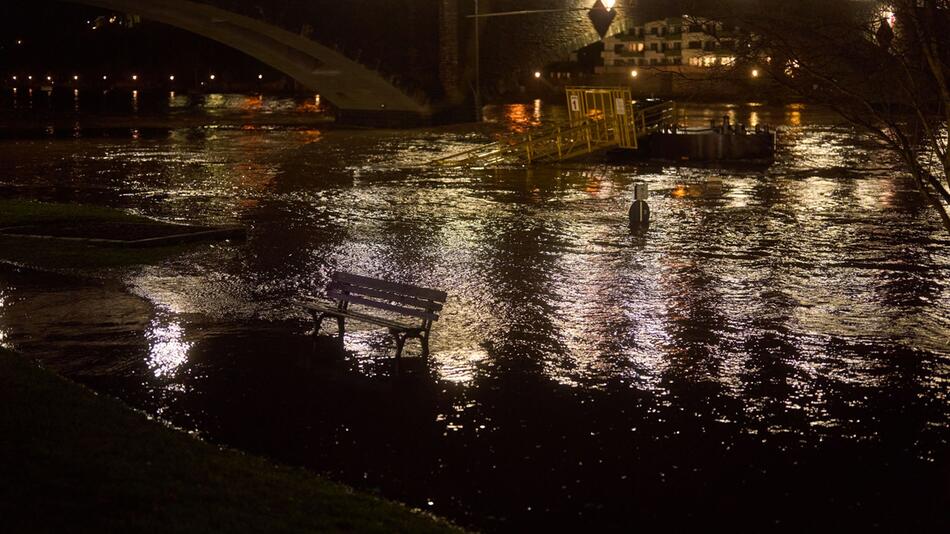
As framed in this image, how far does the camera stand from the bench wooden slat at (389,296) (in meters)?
11.2

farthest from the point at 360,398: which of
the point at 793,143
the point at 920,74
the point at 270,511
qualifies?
the point at 793,143

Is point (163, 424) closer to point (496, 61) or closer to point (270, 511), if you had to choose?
A: point (270, 511)

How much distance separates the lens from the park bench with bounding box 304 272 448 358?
434 inches

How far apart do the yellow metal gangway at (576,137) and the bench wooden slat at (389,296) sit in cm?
2049

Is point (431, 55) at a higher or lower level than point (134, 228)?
higher

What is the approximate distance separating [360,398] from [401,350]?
1.39 m

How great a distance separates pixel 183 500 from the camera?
659 cm

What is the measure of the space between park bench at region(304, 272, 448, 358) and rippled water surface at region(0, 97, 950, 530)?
310 mm

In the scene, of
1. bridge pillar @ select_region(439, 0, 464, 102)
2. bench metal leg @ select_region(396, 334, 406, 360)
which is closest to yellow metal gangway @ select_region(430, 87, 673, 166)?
bridge pillar @ select_region(439, 0, 464, 102)

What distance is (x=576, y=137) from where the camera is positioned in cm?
3541

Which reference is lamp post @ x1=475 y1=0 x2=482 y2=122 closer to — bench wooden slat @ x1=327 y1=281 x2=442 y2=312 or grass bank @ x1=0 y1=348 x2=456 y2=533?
bench wooden slat @ x1=327 y1=281 x2=442 y2=312

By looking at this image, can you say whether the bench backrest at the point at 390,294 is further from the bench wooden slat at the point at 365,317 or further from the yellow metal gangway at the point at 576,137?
the yellow metal gangway at the point at 576,137

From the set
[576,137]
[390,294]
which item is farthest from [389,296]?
[576,137]

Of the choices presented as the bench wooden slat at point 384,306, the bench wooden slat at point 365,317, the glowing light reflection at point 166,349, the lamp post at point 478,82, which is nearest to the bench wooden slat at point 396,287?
the bench wooden slat at point 384,306
